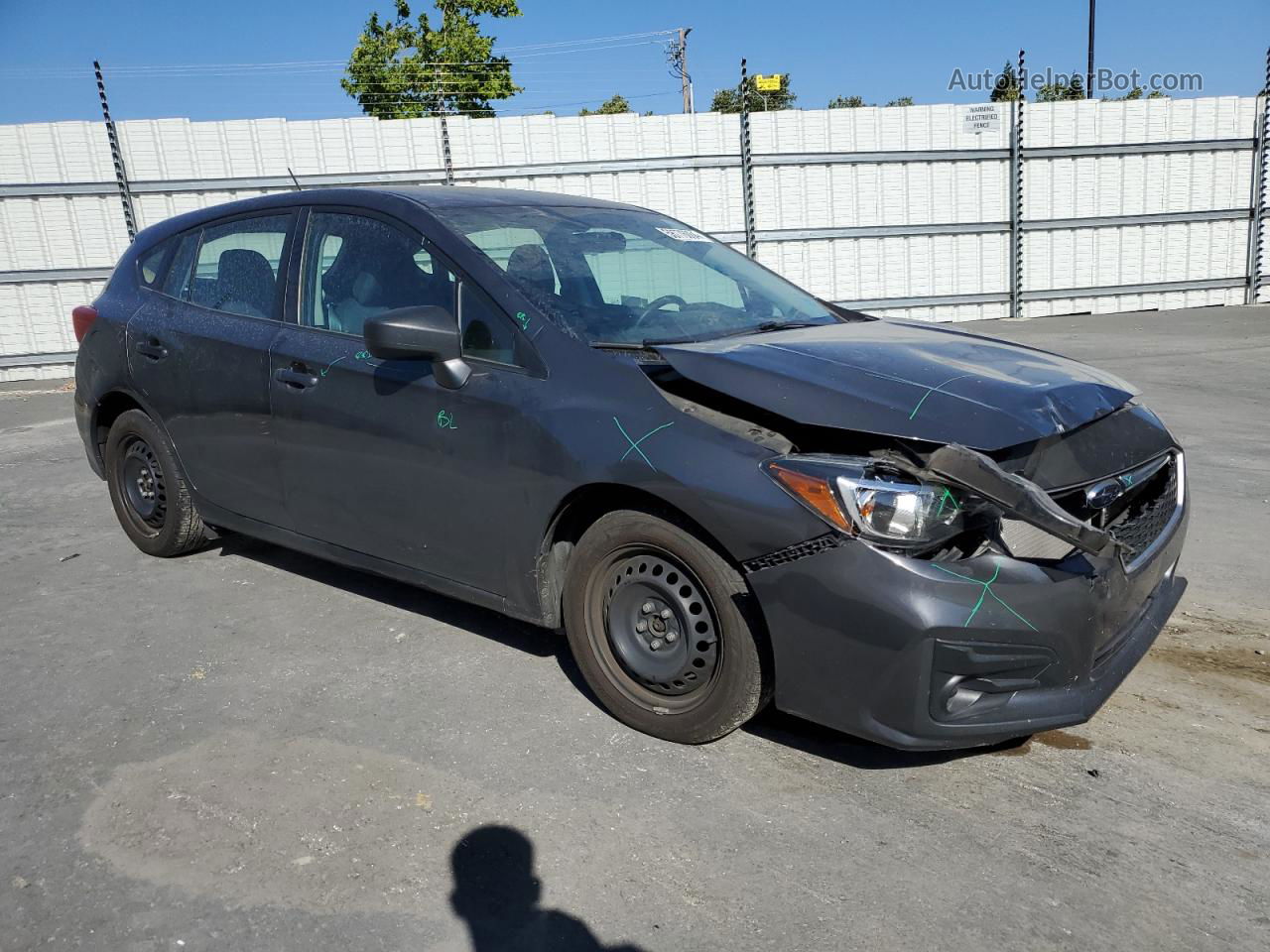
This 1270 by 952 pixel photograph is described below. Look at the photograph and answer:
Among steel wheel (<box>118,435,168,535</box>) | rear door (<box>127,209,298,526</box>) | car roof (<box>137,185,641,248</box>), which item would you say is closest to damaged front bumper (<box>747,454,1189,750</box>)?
car roof (<box>137,185,641,248</box>)

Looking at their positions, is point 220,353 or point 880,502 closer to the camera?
point 880,502

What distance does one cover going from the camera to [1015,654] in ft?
8.71

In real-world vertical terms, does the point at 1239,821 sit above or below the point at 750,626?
below

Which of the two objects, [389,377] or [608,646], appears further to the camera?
[389,377]

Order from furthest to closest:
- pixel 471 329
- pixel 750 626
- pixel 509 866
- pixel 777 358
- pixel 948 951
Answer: pixel 471 329 → pixel 777 358 → pixel 750 626 → pixel 509 866 → pixel 948 951

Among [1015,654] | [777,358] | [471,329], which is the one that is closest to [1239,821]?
[1015,654]

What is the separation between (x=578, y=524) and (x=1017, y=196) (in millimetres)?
13639

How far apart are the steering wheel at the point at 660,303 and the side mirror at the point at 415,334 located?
0.66 meters

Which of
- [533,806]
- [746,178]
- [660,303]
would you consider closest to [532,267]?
[660,303]

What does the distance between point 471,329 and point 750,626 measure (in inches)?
55.8

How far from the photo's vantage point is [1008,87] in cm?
1700

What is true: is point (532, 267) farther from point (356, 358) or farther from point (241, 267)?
point (241, 267)

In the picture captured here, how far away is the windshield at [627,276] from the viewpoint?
3502 mm

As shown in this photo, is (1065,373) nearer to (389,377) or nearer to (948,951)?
(948,951)
